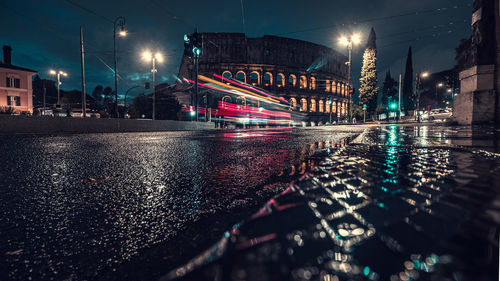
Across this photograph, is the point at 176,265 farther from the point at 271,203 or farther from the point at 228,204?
the point at 228,204

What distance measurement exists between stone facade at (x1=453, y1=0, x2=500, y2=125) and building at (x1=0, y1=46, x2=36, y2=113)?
1846 inches

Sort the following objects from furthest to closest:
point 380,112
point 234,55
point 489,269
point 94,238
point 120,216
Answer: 1. point 234,55
2. point 380,112
3. point 120,216
4. point 94,238
5. point 489,269

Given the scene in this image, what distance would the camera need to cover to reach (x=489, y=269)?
0.27 metres

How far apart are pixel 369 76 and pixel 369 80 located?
0.72m

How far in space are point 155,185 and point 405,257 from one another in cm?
107

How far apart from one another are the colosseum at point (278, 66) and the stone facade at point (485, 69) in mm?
39747

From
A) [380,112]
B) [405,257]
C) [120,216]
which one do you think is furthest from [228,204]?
[380,112]

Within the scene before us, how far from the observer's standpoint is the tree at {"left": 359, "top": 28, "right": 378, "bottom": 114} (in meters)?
38.8

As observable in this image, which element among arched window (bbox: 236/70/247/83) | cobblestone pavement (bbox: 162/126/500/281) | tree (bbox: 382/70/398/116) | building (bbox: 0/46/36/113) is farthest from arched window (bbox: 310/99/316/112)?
cobblestone pavement (bbox: 162/126/500/281)

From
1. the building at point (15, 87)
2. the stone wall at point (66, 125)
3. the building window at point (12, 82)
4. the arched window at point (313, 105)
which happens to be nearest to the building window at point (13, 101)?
the building at point (15, 87)

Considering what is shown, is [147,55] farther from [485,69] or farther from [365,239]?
[365,239]

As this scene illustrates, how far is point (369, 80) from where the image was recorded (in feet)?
128

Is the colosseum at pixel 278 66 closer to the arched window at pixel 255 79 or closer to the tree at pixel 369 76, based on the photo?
the arched window at pixel 255 79

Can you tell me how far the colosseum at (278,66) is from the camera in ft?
158
